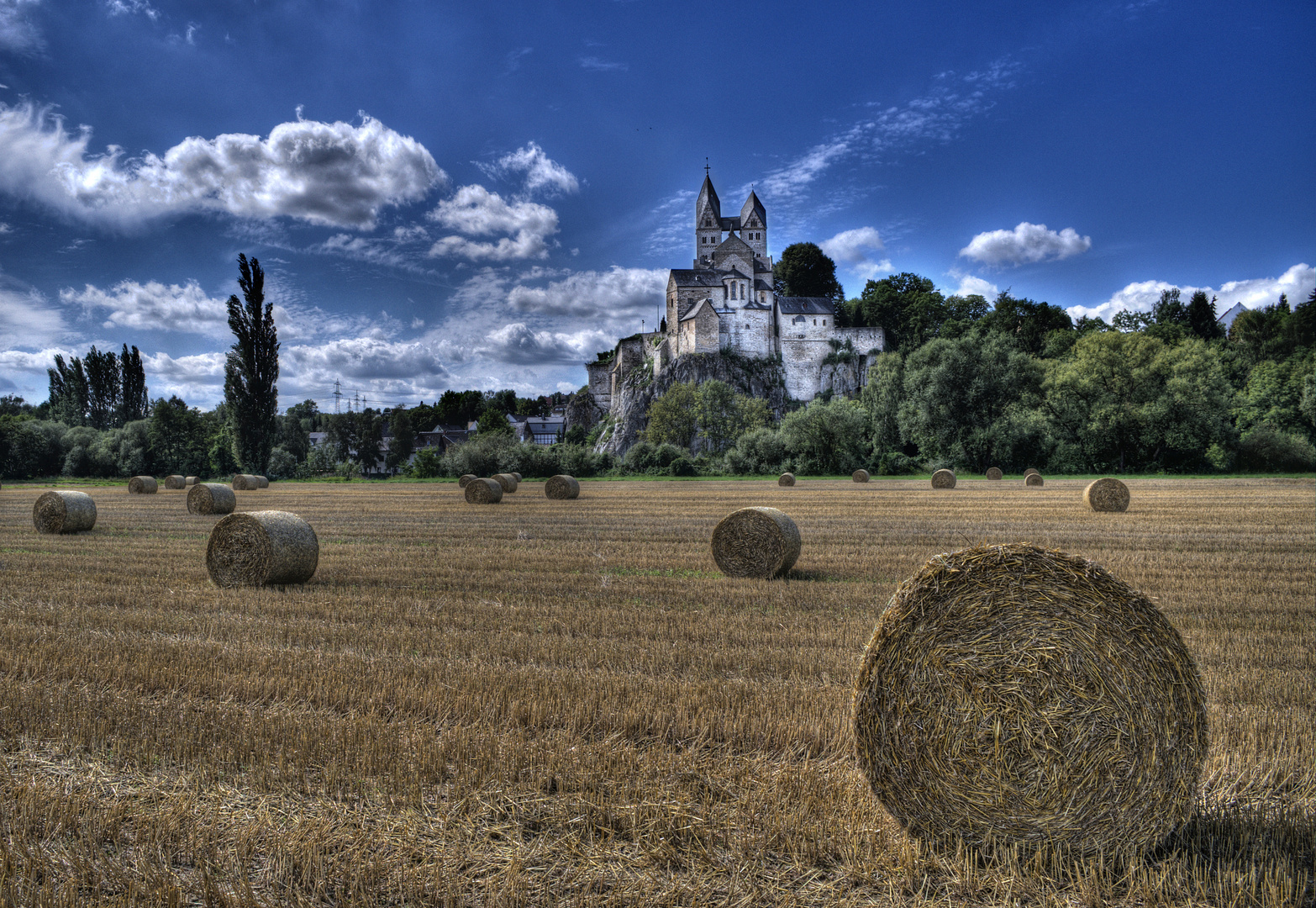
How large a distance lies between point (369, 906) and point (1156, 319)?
96462 millimetres

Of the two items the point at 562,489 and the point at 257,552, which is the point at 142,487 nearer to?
the point at 562,489

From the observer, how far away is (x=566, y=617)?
847 cm

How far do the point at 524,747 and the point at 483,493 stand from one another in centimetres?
2355

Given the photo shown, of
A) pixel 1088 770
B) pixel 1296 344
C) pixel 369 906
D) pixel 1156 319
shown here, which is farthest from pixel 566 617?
pixel 1156 319

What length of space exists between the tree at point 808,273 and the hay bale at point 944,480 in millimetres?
80121

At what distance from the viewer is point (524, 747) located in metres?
4.80

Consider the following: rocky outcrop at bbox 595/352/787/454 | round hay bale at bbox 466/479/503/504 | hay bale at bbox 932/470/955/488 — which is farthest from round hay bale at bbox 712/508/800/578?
rocky outcrop at bbox 595/352/787/454

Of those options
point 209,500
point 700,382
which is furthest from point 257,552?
point 700,382

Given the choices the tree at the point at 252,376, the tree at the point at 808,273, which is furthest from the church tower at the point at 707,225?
the tree at the point at 252,376

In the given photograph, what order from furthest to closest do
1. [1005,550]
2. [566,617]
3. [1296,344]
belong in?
[1296,344]
[566,617]
[1005,550]

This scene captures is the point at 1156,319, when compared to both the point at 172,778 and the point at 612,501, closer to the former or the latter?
the point at 612,501

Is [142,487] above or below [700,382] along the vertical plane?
below

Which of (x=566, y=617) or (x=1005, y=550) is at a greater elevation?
(x=1005, y=550)

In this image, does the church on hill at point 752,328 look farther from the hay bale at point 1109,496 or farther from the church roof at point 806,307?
the hay bale at point 1109,496
